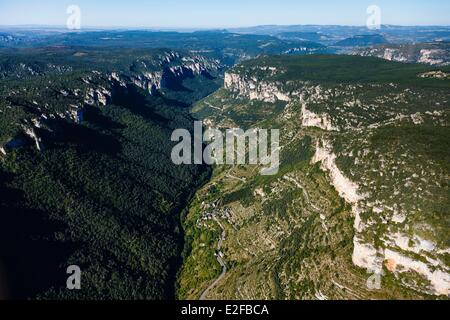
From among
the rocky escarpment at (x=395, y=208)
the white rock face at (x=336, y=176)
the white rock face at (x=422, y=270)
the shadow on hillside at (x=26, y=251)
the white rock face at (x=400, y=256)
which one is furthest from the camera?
the white rock face at (x=336, y=176)

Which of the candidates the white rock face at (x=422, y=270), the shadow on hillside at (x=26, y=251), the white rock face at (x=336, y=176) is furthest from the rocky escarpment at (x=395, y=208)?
the shadow on hillside at (x=26, y=251)

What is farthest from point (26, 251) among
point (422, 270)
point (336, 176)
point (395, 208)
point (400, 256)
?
point (422, 270)

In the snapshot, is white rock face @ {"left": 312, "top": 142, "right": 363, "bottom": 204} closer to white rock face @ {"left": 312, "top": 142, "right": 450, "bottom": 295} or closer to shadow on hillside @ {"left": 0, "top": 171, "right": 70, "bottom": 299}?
white rock face @ {"left": 312, "top": 142, "right": 450, "bottom": 295}

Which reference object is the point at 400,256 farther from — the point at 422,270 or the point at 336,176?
the point at 336,176

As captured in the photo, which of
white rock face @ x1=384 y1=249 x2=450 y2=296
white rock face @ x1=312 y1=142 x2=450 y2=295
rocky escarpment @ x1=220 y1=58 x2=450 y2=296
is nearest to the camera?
white rock face @ x1=384 y1=249 x2=450 y2=296

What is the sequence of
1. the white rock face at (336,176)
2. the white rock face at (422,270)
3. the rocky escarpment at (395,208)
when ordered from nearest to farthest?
the white rock face at (422,270) → the rocky escarpment at (395,208) → the white rock face at (336,176)

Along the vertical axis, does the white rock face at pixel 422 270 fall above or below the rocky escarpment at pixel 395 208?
below

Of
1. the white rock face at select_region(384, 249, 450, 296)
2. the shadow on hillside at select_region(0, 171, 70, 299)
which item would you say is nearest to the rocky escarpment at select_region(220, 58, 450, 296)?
the white rock face at select_region(384, 249, 450, 296)

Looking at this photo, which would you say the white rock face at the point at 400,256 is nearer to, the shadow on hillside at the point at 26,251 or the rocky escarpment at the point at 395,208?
the rocky escarpment at the point at 395,208

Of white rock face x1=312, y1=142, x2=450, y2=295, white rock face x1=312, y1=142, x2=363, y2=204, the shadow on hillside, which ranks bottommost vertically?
the shadow on hillside

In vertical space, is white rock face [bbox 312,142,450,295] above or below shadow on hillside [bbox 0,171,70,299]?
above
